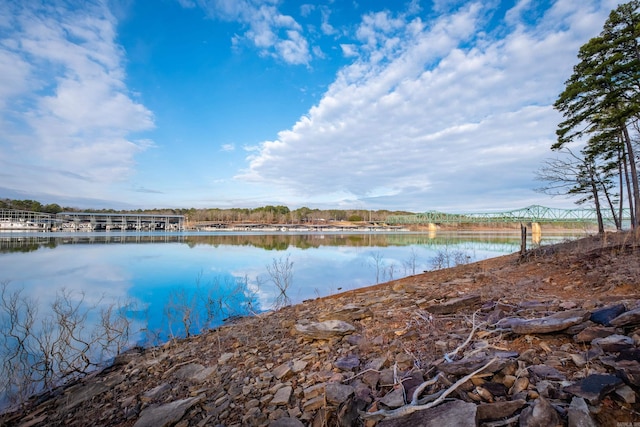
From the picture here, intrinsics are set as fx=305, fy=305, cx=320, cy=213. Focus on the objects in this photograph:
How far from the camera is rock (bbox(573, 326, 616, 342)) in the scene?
152 inches

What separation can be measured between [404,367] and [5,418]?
6745 mm

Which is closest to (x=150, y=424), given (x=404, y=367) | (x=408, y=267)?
(x=404, y=367)

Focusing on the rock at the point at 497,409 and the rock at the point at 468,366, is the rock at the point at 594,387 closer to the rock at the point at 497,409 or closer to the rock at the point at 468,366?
the rock at the point at 497,409

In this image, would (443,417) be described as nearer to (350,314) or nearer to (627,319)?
(627,319)

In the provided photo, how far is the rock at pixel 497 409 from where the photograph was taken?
2.69m

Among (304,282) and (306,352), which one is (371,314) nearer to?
(306,352)

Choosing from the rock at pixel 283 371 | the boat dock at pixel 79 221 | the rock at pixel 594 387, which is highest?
the boat dock at pixel 79 221

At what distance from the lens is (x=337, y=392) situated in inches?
147

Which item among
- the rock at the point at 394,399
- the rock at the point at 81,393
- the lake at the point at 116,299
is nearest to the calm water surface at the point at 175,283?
the lake at the point at 116,299

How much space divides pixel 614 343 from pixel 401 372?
2408mm

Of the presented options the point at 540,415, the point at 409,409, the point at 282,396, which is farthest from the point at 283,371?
the point at 540,415

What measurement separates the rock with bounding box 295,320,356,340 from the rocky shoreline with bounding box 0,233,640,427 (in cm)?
3

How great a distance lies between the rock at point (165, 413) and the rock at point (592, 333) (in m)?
5.17

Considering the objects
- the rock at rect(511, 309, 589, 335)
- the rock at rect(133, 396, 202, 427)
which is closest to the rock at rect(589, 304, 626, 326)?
the rock at rect(511, 309, 589, 335)
